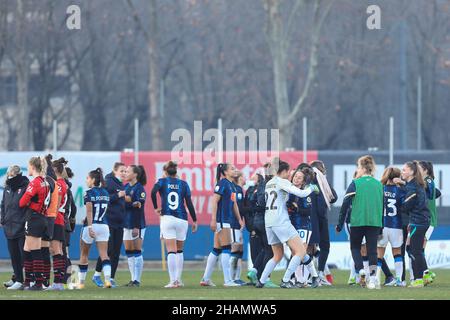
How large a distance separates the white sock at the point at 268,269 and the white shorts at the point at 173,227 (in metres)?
1.46

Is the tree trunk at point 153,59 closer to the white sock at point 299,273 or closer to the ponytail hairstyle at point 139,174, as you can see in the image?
the ponytail hairstyle at point 139,174

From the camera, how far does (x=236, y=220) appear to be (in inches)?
816

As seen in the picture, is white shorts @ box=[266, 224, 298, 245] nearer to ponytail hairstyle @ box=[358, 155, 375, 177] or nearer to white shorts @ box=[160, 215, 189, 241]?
ponytail hairstyle @ box=[358, 155, 375, 177]

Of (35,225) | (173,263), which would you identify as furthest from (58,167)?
(173,263)

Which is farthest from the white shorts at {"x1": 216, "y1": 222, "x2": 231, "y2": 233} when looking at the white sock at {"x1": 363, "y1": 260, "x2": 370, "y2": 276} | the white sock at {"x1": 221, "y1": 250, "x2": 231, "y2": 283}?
the white sock at {"x1": 363, "y1": 260, "x2": 370, "y2": 276}

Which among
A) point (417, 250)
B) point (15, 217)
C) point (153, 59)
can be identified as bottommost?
point (417, 250)

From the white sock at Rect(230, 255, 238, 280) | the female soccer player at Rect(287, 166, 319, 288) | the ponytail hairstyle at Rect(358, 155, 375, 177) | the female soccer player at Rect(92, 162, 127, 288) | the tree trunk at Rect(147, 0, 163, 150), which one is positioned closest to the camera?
the ponytail hairstyle at Rect(358, 155, 375, 177)

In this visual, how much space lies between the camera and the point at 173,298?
17.4 meters

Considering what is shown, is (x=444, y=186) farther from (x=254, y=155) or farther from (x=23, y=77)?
(x=23, y=77)

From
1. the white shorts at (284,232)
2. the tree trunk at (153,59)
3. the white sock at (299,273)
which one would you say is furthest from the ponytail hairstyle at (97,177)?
the tree trunk at (153,59)

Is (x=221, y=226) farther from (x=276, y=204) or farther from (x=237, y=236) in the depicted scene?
(x=276, y=204)

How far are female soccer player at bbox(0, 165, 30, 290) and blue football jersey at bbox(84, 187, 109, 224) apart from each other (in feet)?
3.24

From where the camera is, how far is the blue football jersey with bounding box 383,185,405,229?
20.0 meters

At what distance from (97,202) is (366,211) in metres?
4.25
